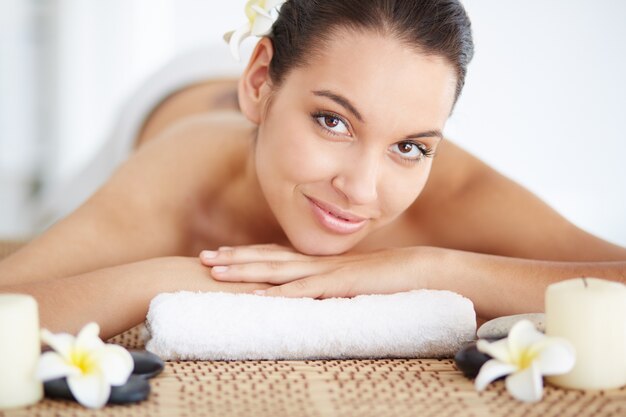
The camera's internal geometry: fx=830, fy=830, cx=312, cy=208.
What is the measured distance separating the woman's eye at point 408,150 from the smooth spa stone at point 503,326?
0.36m

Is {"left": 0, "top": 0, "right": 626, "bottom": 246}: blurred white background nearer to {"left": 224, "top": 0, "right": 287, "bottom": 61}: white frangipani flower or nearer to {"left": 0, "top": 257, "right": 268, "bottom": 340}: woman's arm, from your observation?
{"left": 224, "top": 0, "right": 287, "bottom": 61}: white frangipani flower

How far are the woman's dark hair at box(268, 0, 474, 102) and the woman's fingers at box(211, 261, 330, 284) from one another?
1.19 feet

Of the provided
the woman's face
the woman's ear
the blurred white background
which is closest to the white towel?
the woman's face

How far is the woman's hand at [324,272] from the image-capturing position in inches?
52.4

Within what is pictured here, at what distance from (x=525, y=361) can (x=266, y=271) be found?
0.48 metres

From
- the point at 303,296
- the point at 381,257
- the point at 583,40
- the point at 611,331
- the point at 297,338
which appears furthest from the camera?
the point at 583,40

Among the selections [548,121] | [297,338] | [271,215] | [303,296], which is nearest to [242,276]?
[303,296]

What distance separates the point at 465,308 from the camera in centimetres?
123

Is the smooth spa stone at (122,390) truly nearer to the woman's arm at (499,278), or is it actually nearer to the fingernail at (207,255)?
the fingernail at (207,255)

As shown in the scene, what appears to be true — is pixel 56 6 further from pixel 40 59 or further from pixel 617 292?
pixel 617 292

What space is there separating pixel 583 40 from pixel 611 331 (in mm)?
3637

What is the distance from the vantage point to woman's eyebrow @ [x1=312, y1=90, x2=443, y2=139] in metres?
1.34

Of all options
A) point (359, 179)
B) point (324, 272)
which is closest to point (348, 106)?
point (359, 179)

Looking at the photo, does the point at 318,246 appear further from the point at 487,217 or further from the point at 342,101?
the point at 487,217
